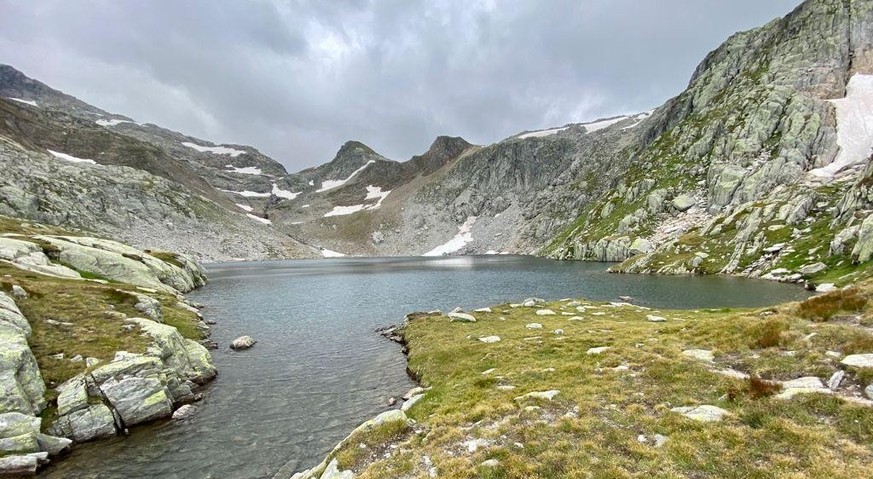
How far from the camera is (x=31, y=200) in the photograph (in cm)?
14200

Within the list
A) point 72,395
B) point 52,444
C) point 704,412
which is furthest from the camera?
point 72,395

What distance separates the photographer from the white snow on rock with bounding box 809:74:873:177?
110 metres

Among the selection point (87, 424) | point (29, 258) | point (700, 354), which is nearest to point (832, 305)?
point (700, 354)

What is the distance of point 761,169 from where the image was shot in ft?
398

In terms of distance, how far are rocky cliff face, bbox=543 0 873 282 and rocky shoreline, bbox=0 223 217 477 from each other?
8576 centimetres

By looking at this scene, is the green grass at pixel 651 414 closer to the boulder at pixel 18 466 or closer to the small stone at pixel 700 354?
the small stone at pixel 700 354

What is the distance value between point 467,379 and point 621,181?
18554 cm

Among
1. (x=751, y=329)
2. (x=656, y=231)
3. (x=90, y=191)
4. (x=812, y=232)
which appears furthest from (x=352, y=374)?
(x=90, y=191)

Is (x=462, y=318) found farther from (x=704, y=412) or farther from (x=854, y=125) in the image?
(x=854, y=125)

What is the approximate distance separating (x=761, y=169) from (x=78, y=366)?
6342 inches

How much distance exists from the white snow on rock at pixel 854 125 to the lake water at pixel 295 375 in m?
73.0

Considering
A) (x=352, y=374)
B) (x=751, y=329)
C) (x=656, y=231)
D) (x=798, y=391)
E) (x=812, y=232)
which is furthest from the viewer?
(x=656, y=231)

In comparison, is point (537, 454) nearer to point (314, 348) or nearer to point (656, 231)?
point (314, 348)

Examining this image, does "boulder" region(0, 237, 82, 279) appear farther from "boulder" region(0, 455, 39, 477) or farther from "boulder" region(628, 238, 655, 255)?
"boulder" region(628, 238, 655, 255)
